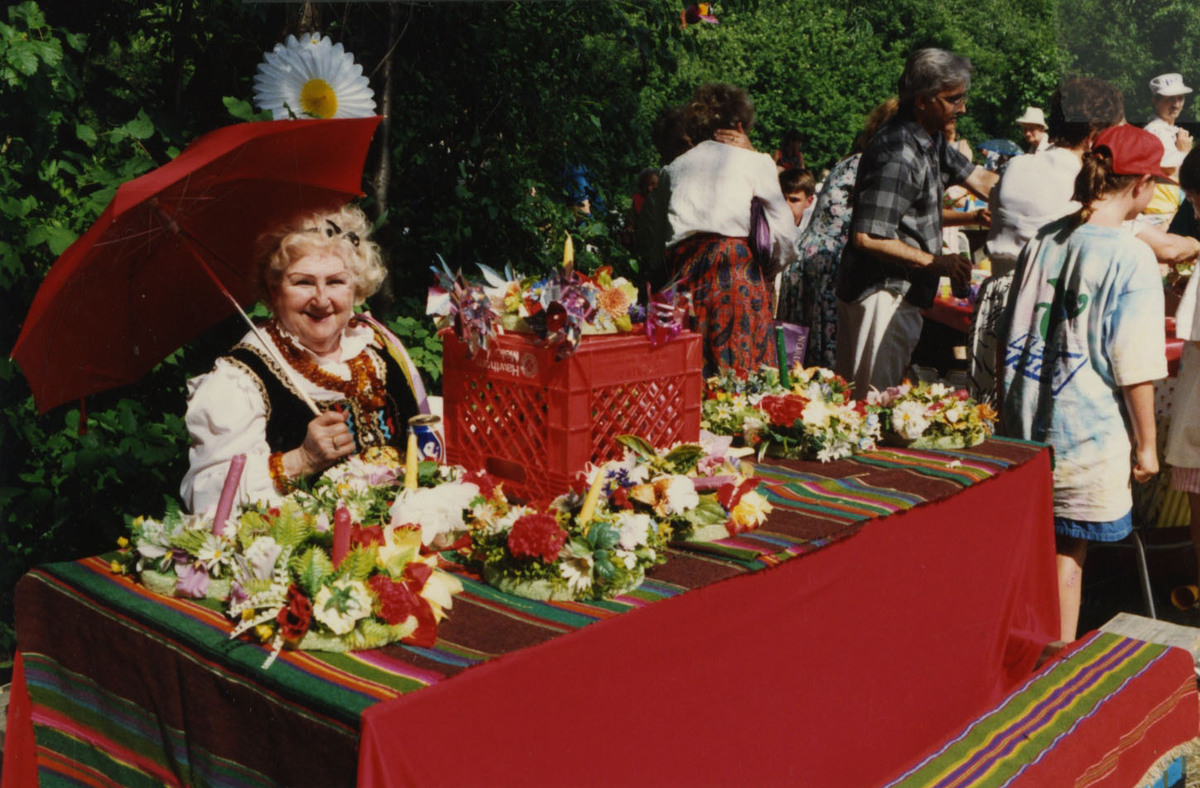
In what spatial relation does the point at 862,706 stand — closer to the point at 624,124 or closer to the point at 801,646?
the point at 801,646

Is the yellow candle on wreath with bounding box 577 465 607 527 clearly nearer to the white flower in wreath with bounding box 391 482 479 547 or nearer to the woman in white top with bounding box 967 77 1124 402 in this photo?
the white flower in wreath with bounding box 391 482 479 547

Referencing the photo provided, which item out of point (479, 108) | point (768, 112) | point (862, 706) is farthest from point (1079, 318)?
point (768, 112)

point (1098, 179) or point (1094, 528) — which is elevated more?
point (1098, 179)

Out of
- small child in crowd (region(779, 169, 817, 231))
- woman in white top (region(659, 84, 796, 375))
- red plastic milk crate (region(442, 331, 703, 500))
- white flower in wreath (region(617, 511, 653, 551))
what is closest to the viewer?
white flower in wreath (region(617, 511, 653, 551))

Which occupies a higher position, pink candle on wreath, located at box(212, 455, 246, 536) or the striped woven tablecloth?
pink candle on wreath, located at box(212, 455, 246, 536)

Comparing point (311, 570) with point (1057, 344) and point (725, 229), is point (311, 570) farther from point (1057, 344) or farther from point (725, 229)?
point (725, 229)

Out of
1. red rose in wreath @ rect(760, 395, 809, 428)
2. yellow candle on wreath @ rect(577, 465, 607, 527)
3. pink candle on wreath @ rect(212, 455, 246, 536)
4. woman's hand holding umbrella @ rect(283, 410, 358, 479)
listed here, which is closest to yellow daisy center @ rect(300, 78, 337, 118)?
woman's hand holding umbrella @ rect(283, 410, 358, 479)

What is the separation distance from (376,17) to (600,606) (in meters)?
3.26

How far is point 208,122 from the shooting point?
12.5 feet

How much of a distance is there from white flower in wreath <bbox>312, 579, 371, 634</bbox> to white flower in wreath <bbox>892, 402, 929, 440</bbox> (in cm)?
184

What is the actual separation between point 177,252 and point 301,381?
0.38 metres

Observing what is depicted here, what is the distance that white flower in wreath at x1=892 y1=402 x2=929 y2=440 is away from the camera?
3104mm

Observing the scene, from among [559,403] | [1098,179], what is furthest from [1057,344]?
[559,403]

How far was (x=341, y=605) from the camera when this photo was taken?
1.66m
